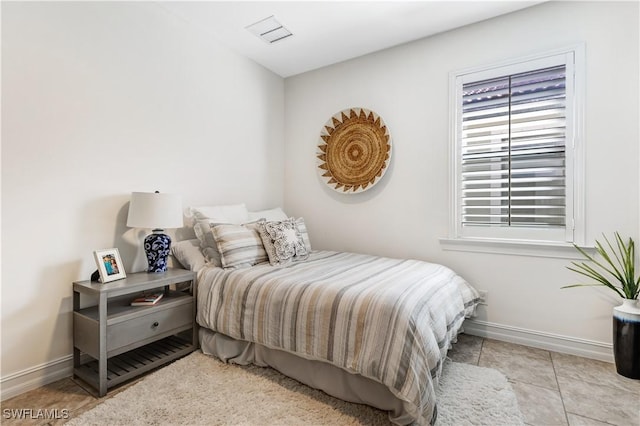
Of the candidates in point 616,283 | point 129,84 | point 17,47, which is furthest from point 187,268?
point 616,283

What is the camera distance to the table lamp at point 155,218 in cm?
210

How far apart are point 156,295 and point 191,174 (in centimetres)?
107

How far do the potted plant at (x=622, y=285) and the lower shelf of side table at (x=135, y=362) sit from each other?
2.82 m

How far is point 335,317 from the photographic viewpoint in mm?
1700

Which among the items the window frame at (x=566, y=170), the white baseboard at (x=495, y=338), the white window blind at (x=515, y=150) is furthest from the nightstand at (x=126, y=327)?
the white window blind at (x=515, y=150)

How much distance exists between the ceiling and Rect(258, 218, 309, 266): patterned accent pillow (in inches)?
68.0

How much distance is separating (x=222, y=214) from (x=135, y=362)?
4.02 feet

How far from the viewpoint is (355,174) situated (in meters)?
3.27

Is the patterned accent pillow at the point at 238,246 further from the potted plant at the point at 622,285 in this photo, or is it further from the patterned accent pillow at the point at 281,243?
the potted plant at the point at 622,285

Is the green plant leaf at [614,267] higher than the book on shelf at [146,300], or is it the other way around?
the green plant leaf at [614,267]

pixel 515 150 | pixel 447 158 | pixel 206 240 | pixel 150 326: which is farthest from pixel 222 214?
pixel 515 150

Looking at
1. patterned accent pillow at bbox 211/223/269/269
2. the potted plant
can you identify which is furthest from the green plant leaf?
patterned accent pillow at bbox 211/223/269/269

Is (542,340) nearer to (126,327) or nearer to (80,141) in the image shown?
(126,327)

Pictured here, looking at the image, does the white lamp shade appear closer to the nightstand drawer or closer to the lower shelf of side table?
the nightstand drawer
